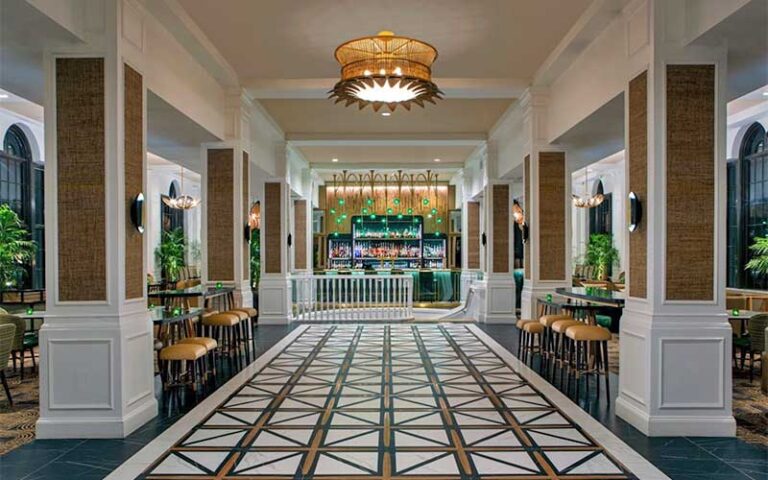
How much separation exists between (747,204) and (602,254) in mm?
5009

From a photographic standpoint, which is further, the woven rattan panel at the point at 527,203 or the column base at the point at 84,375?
the woven rattan panel at the point at 527,203

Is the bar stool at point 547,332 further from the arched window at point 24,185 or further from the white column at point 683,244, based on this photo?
the arched window at point 24,185

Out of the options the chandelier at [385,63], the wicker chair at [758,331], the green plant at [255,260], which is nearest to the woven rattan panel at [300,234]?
the green plant at [255,260]

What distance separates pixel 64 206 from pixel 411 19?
3.68 metres

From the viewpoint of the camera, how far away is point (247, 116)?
8.74 meters

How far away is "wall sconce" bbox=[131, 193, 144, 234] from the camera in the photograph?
4.89 meters

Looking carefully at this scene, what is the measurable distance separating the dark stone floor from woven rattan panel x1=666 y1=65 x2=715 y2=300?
44.7 inches

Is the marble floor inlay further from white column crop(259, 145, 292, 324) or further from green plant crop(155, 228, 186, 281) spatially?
green plant crop(155, 228, 186, 281)

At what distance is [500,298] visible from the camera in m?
11.9

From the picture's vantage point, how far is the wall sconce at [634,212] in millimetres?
4941

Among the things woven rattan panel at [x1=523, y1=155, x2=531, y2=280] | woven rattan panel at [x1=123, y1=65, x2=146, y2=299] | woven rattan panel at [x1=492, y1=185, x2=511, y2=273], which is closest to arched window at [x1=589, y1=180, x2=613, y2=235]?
woven rattan panel at [x1=492, y1=185, x2=511, y2=273]

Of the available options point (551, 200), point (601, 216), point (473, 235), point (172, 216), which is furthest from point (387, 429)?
point (172, 216)

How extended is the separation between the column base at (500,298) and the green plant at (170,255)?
29.2ft

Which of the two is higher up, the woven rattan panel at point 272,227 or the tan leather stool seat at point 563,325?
the woven rattan panel at point 272,227
